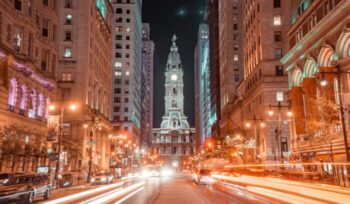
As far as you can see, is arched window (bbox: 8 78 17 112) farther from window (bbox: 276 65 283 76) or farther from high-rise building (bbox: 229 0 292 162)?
window (bbox: 276 65 283 76)

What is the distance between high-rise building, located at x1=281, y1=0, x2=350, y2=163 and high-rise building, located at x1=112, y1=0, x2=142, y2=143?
287 ft

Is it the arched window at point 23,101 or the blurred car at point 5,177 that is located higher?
the arched window at point 23,101

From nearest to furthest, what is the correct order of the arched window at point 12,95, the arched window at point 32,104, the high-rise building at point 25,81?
the high-rise building at point 25,81 → the arched window at point 12,95 → the arched window at point 32,104

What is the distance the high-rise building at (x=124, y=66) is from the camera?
5635 inches

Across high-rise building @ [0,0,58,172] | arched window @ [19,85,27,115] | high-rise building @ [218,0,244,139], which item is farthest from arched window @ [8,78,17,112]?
high-rise building @ [218,0,244,139]

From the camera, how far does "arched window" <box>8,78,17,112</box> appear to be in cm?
4750

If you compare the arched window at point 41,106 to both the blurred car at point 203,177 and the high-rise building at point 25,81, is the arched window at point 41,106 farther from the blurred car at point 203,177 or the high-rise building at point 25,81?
the blurred car at point 203,177

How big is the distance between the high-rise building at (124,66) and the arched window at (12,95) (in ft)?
302

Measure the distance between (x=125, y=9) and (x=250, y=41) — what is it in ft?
254

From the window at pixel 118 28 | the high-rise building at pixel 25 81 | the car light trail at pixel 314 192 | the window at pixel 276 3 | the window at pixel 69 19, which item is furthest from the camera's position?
the window at pixel 118 28

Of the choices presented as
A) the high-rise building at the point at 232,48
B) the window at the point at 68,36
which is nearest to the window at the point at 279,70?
the high-rise building at the point at 232,48

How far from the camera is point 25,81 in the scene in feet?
169

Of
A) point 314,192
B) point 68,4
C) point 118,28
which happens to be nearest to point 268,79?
point 68,4

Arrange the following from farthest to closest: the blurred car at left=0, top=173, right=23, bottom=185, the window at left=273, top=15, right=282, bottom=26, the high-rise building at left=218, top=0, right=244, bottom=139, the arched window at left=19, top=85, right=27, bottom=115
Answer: the high-rise building at left=218, top=0, right=244, bottom=139 < the window at left=273, top=15, right=282, bottom=26 < the arched window at left=19, top=85, right=27, bottom=115 < the blurred car at left=0, top=173, right=23, bottom=185
